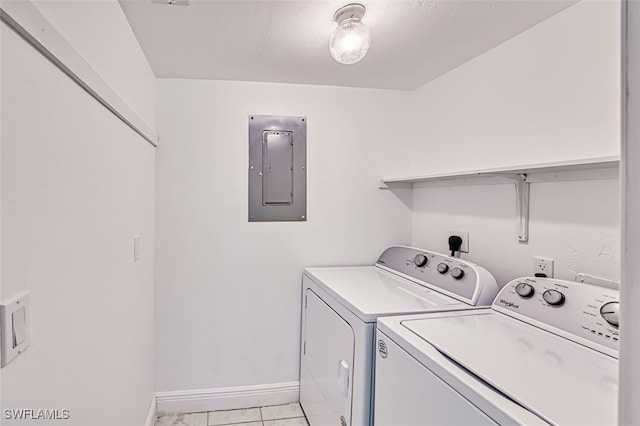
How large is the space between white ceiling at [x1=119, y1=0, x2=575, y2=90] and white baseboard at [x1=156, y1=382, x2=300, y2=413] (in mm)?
2043

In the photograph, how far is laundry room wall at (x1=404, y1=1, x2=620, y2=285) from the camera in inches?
51.9

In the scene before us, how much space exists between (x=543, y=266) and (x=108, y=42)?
1979mm

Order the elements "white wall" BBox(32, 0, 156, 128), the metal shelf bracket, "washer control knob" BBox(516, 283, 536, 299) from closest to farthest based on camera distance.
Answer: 1. "white wall" BBox(32, 0, 156, 128)
2. "washer control knob" BBox(516, 283, 536, 299)
3. the metal shelf bracket

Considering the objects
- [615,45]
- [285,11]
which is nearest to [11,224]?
[285,11]

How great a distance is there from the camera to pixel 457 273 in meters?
1.71

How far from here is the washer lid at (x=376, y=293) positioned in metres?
1.46

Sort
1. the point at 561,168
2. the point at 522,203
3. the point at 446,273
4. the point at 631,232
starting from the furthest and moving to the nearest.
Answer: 1. the point at 446,273
2. the point at 522,203
3. the point at 561,168
4. the point at 631,232

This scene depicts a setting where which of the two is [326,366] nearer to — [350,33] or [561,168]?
[561,168]

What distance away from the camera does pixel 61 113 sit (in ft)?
2.92

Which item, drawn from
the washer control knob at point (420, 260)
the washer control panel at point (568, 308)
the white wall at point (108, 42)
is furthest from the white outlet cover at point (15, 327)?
the washer control knob at point (420, 260)

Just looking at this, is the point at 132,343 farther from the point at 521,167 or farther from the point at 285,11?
the point at 521,167

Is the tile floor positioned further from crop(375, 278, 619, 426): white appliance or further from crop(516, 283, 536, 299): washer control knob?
crop(516, 283, 536, 299): washer control knob

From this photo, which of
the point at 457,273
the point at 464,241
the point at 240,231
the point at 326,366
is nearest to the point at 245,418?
the point at 326,366

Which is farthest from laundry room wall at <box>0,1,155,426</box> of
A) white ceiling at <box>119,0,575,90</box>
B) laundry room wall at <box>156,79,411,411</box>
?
laundry room wall at <box>156,79,411,411</box>
